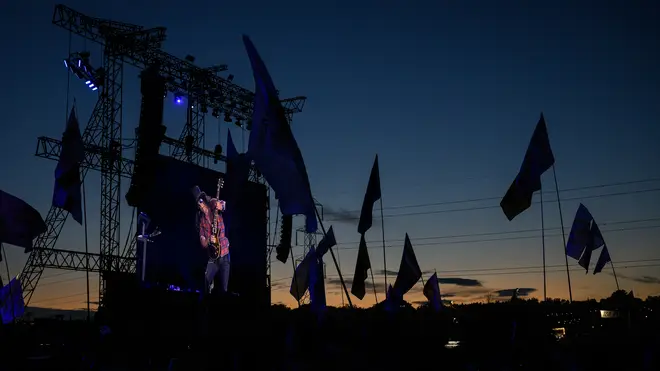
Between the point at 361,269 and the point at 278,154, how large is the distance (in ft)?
25.1

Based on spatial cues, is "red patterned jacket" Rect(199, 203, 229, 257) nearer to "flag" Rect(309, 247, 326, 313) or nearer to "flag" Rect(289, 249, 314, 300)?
"flag" Rect(289, 249, 314, 300)

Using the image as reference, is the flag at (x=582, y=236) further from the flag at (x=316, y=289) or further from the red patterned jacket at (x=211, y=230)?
the red patterned jacket at (x=211, y=230)

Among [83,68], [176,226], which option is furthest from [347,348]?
[83,68]

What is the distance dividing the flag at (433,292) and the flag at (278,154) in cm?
A: 1259

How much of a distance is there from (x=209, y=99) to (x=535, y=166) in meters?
18.3

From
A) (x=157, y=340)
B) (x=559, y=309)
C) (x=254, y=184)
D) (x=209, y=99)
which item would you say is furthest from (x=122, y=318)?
(x=559, y=309)

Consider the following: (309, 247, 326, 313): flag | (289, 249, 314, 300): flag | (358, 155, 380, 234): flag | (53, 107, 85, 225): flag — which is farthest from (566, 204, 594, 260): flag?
(53, 107, 85, 225): flag

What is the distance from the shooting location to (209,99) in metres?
31.6

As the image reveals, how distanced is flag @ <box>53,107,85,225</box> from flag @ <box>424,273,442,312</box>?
12.8 m

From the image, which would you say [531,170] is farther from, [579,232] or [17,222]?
[17,222]

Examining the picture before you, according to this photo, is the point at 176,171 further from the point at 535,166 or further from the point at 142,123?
the point at 535,166

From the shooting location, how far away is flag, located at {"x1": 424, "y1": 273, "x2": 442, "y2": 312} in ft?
80.1

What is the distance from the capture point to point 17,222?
1447 cm

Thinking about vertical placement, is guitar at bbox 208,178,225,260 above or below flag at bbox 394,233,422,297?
above
